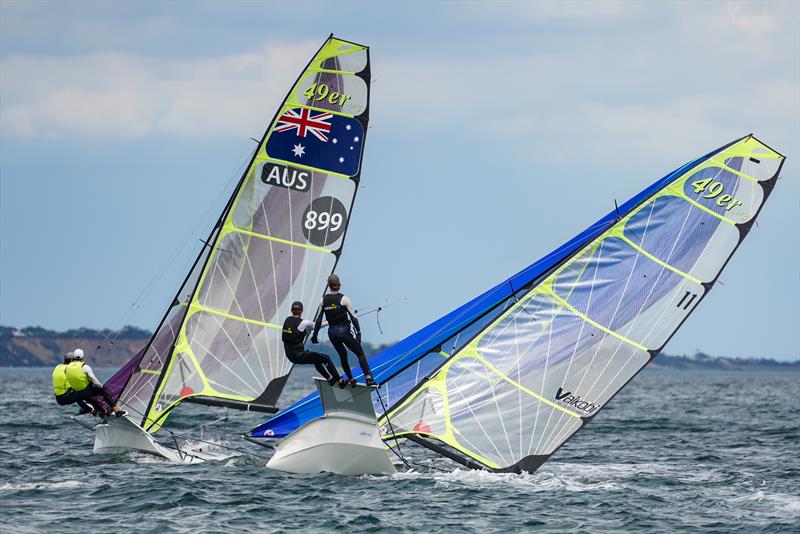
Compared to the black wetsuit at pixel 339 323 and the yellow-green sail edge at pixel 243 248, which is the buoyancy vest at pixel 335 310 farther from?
the yellow-green sail edge at pixel 243 248

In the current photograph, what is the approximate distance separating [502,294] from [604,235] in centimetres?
257

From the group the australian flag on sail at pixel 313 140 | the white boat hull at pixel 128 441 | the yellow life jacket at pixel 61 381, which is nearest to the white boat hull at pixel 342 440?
the white boat hull at pixel 128 441

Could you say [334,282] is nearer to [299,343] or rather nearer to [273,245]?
[299,343]

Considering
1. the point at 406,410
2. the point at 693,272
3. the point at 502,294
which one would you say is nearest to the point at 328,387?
the point at 406,410

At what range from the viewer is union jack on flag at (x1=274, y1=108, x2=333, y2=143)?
2362 cm

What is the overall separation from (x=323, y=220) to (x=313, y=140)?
153 cm

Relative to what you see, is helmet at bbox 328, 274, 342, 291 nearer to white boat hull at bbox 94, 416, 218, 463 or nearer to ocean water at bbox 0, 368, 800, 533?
ocean water at bbox 0, 368, 800, 533

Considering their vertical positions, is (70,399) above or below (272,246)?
below

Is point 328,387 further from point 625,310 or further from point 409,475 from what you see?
point 625,310

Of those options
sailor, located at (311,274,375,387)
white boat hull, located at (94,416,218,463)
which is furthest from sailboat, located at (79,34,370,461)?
sailor, located at (311,274,375,387)

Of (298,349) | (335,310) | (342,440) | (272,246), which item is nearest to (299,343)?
(298,349)

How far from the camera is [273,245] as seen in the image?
23.6 m

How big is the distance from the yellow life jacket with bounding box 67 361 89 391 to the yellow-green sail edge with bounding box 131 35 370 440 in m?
1.53

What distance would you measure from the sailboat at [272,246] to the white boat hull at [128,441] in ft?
4.22
